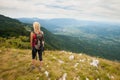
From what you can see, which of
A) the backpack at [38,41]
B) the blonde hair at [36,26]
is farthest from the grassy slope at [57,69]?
the blonde hair at [36,26]

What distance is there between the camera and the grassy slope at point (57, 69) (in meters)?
13.4

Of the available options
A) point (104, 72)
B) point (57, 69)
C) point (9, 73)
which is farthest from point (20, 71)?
point (104, 72)

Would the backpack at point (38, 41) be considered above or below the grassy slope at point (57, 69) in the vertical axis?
above

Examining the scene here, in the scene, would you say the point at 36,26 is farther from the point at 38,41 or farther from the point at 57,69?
the point at 57,69

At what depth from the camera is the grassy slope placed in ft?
43.9

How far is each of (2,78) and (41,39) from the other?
161 inches

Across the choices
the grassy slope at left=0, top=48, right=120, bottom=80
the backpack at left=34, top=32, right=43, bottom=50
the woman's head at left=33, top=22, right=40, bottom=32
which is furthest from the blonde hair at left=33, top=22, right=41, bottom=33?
the grassy slope at left=0, top=48, right=120, bottom=80

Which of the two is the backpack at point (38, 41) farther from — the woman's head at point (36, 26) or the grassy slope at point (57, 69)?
the grassy slope at point (57, 69)

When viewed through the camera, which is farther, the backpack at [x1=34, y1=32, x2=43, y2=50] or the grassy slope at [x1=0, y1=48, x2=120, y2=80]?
the backpack at [x1=34, y1=32, x2=43, y2=50]

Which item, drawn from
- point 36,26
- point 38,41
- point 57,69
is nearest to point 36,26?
point 36,26

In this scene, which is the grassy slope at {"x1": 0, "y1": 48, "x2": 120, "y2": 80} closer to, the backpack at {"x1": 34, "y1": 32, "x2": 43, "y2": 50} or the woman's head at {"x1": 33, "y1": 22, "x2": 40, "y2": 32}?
the backpack at {"x1": 34, "y1": 32, "x2": 43, "y2": 50}

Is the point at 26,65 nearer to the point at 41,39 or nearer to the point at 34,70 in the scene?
the point at 34,70

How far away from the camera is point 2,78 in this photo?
13289mm

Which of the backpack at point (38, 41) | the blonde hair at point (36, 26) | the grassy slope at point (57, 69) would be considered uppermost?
the blonde hair at point (36, 26)
